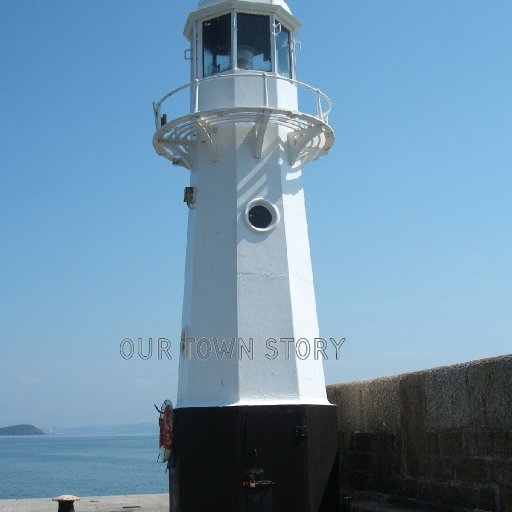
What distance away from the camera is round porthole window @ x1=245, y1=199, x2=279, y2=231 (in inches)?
488

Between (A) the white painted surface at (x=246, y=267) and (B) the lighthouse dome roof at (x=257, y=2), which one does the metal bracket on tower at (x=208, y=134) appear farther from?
(B) the lighthouse dome roof at (x=257, y=2)

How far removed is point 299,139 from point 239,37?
1999 millimetres

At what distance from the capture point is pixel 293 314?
1212 cm

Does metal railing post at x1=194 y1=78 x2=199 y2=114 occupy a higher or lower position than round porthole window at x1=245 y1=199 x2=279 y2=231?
higher

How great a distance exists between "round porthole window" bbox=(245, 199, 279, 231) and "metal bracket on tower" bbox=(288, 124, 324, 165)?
3.23 ft

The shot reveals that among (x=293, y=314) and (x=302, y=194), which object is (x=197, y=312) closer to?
(x=293, y=314)

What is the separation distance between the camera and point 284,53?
13.6 metres

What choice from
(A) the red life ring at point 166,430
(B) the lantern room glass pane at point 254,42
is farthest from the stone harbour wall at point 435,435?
(B) the lantern room glass pane at point 254,42

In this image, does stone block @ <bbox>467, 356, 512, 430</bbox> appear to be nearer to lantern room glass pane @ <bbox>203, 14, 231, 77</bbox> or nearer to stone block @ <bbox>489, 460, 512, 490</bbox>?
stone block @ <bbox>489, 460, 512, 490</bbox>

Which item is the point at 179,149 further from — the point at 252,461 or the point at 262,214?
the point at 252,461

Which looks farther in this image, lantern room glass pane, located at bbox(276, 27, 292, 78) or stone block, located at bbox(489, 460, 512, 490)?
lantern room glass pane, located at bbox(276, 27, 292, 78)

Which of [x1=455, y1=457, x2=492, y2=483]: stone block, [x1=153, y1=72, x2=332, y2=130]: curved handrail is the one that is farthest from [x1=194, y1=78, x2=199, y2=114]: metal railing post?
[x1=455, y1=457, x2=492, y2=483]: stone block

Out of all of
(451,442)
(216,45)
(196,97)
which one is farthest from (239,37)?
(451,442)

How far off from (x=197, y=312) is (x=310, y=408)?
2.24m
